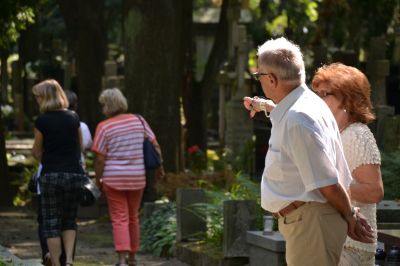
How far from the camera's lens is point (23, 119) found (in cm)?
3216

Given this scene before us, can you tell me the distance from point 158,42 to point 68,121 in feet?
18.5

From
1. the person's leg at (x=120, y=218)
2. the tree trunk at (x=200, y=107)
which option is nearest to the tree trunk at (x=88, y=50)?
the tree trunk at (x=200, y=107)

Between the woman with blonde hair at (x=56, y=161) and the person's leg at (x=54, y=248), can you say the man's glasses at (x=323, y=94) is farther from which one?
the person's leg at (x=54, y=248)

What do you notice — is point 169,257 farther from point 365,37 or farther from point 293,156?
point 365,37

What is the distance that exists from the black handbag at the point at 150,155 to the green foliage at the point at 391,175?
2116mm

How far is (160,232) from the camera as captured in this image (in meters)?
13.6

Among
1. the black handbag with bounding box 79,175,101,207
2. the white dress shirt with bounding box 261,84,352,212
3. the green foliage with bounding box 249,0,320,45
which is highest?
the green foliage with bounding box 249,0,320,45

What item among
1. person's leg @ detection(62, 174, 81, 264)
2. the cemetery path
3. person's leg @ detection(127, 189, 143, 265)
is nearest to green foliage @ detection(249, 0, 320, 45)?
the cemetery path

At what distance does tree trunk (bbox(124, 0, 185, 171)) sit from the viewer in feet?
54.1

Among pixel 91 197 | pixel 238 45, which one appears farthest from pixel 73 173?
pixel 238 45

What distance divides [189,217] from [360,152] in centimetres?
607

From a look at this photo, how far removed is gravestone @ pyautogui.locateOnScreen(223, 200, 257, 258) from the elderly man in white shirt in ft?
15.3

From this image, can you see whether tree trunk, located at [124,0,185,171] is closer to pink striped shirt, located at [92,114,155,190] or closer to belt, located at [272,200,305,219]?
pink striped shirt, located at [92,114,155,190]

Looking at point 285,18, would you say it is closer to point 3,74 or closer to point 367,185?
point 3,74
